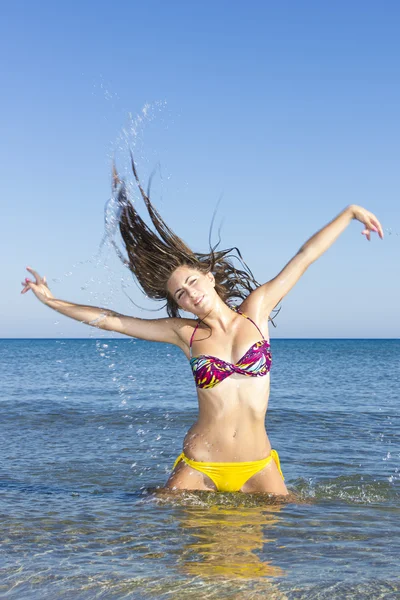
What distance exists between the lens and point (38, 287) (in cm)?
631

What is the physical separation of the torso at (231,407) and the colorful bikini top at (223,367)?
0.04m

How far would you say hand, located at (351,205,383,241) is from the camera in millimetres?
5754

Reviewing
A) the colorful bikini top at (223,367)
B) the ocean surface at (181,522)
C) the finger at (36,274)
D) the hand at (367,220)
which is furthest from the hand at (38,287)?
the hand at (367,220)

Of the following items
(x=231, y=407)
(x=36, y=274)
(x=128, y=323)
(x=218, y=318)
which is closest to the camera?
(x=231, y=407)

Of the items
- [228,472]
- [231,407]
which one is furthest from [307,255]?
[228,472]

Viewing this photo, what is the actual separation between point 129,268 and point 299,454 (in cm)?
469

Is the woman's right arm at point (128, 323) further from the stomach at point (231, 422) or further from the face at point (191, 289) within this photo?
the stomach at point (231, 422)

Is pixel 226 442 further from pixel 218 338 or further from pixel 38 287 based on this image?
pixel 38 287

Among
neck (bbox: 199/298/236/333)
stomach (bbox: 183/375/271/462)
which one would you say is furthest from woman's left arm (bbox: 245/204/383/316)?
stomach (bbox: 183/375/271/462)

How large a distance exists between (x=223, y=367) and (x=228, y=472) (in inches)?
35.7

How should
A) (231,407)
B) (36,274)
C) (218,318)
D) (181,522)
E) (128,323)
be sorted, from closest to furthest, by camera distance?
(181,522) < (231,407) < (218,318) < (128,323) < (36,274)

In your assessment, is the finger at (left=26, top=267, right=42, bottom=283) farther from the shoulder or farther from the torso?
the shoulder

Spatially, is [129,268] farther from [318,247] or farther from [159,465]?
[159,465]

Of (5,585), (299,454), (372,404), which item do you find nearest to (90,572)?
(5,585)
